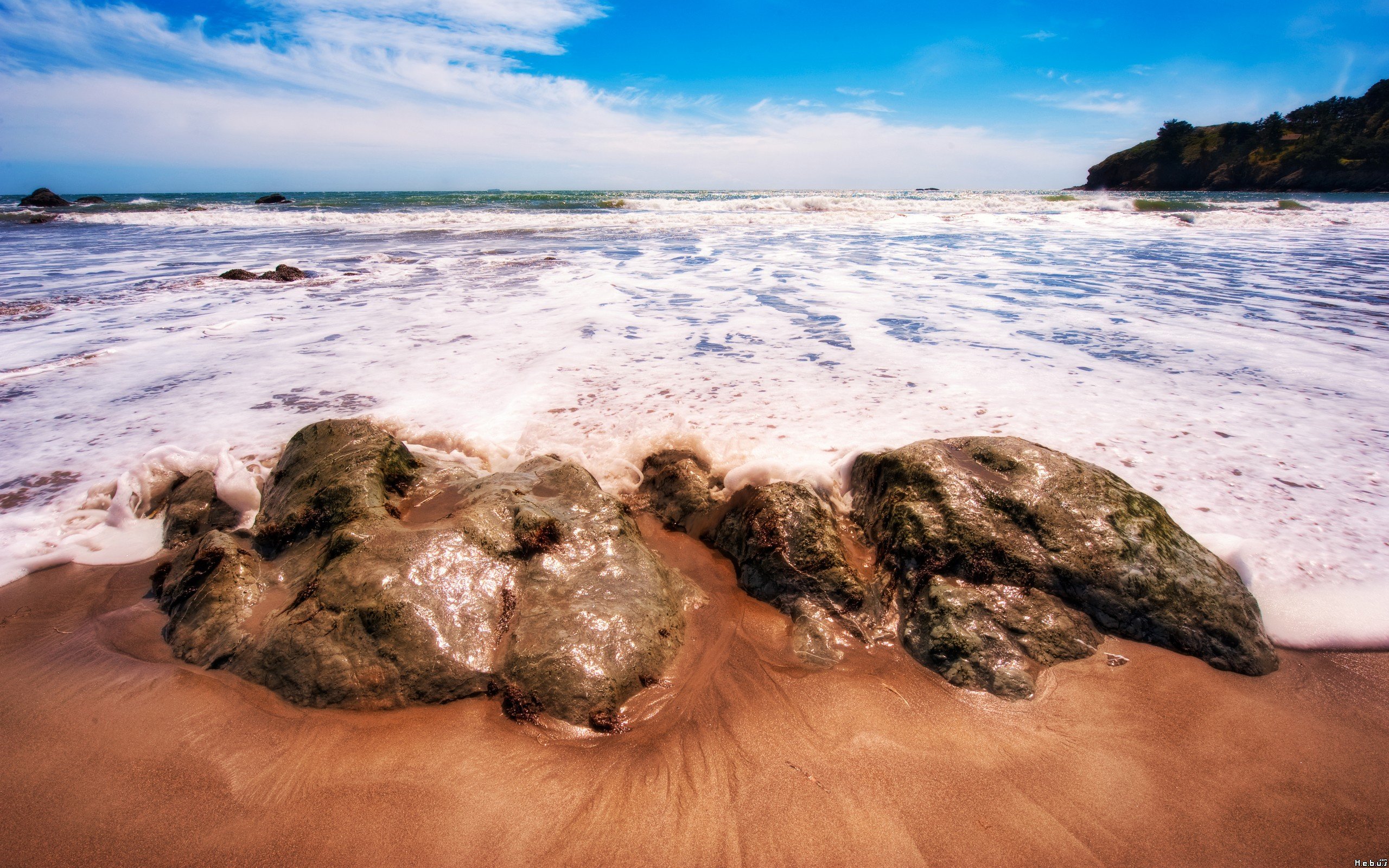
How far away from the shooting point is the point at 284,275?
35.1ft

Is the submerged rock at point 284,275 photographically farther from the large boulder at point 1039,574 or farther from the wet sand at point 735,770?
the large boulder at point 1039,574

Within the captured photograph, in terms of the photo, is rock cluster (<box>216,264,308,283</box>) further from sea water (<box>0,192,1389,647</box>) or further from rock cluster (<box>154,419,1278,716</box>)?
rock cluster (<box>154,419,1278,716</box>)

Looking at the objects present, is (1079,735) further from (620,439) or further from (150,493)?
(150,493)

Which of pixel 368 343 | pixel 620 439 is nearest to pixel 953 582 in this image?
pixel 620 439

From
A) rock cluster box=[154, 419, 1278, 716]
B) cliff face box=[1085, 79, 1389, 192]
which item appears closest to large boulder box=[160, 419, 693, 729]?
rock cluster box=[154, 419, 1278, 716]

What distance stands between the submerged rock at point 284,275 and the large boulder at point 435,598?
9786 mm

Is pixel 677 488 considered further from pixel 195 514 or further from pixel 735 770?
pixel 195 514

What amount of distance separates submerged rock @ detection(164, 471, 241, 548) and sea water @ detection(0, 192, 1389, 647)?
0.08 meters

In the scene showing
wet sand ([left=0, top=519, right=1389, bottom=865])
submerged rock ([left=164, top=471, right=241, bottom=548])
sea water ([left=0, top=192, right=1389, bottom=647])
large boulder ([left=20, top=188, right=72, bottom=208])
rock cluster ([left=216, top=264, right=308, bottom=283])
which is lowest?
wet sand ([left=0, top=519, right=1389, bottom=865])

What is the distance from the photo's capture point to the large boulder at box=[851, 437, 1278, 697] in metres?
2.30

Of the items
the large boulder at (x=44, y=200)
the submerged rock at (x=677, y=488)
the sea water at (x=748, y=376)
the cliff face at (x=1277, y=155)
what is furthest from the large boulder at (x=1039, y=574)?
the cliff face at (x=1277, y=155)

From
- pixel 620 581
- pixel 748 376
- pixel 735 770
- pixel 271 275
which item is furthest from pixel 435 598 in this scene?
pixel 271 275

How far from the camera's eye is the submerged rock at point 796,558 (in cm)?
260

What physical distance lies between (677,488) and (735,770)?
1681 millimetres
